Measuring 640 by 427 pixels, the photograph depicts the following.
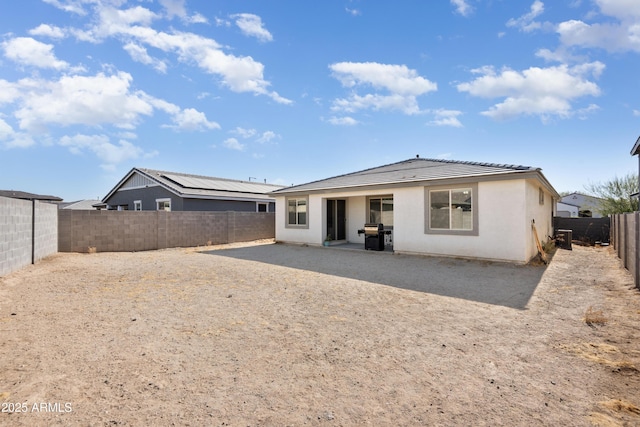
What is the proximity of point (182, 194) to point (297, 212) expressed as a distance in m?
7.24

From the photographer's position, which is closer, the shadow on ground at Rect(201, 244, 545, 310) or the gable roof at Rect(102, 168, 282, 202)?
the shadow on ground at Rect(201, 244, 545, 310)

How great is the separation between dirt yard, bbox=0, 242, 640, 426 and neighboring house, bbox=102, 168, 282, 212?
1197 cm

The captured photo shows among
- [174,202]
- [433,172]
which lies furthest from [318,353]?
[174,202]

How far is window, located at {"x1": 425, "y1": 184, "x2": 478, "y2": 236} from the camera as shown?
995 cm

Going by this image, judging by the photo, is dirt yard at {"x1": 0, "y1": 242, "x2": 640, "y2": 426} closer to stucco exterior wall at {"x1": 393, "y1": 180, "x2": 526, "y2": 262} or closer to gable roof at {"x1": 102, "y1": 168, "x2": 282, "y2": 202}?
stucco exterior wall at {"x1": 393, "y1": 180, "x2": 526, "y2": 262}

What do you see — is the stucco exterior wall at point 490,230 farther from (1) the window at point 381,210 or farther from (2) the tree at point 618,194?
(2) the tree at point 618,194

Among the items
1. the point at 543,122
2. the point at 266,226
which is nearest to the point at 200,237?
the point at 266,226

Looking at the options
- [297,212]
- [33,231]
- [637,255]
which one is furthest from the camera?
[297,212]

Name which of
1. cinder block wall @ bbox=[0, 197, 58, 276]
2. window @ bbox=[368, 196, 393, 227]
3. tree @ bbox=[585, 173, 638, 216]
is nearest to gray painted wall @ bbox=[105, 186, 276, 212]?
cinder block wall @ bbox=[0, 197, 58, 276]

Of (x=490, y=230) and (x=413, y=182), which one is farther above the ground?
(x=413, y=182)

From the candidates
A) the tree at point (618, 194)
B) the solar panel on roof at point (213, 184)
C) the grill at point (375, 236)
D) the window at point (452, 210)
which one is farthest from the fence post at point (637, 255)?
the solar panel on roof at point (213, 184)

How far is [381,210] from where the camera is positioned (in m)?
14.2

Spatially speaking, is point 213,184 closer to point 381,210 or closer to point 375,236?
point 381,210

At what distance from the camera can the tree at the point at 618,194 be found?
65.4 ft
